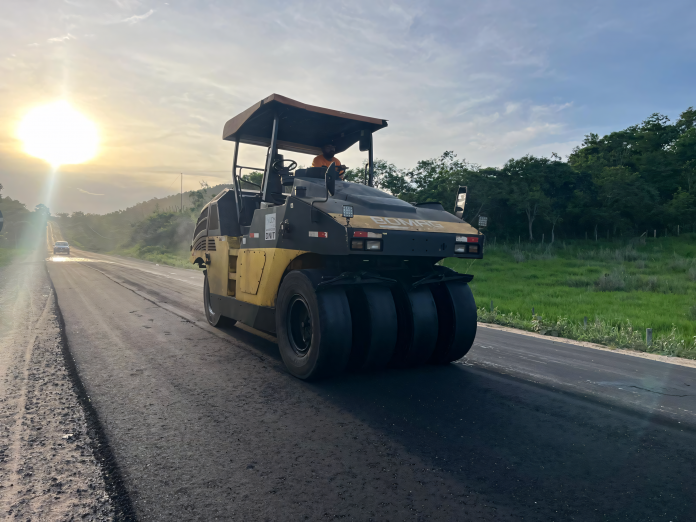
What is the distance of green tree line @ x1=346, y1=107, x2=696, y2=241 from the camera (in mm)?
37438

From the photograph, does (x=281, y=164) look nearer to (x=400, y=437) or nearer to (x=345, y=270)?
(x=345, y=270)

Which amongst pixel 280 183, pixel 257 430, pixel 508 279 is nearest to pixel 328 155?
pixel 280 183

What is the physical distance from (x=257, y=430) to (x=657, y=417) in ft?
10.4

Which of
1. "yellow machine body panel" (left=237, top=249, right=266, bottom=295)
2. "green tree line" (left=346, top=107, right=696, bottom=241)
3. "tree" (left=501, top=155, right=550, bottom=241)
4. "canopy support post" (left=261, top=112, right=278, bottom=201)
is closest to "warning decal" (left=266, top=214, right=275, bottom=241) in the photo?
"yellow machine body panel" (left=237, top=249, right=266, bottom=295)

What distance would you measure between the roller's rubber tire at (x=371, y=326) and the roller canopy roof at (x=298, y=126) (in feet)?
8.07

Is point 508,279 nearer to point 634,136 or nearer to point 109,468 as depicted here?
point 109,468

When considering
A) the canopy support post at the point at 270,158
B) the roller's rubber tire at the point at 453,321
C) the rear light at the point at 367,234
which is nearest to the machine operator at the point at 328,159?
the canopy support post at the point at 270,158

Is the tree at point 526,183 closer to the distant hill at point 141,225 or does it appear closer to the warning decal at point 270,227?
the distant hill at point 141,225

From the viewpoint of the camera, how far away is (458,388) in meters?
4.61

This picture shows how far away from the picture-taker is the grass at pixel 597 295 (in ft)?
28.9

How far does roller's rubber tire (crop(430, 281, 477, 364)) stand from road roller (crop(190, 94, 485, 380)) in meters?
0.01

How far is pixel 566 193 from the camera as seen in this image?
129 feet

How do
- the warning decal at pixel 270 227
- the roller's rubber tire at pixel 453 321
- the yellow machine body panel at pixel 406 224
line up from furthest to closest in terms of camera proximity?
the warning decal at pixel 270 227 → the roller's rubber tire at pixel 453 321 → the yellow machine body panel at pixel 406 224

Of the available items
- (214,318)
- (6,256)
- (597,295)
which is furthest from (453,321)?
(6,256)
